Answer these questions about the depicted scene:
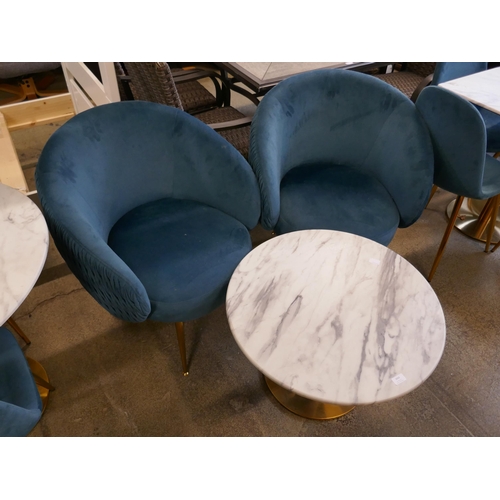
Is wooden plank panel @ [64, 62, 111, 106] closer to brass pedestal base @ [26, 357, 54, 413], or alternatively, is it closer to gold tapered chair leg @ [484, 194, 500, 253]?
brass pedestal base @ [26, 357, 54, 413]

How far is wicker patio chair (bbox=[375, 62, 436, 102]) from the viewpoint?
2.43m

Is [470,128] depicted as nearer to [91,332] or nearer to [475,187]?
[475,187]

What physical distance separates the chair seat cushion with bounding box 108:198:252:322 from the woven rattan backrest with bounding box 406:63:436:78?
1.80 m

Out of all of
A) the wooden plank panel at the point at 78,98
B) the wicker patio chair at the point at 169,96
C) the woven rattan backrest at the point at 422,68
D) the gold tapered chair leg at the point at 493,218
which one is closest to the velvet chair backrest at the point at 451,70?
the woven rattan backrest at the point at 422,68

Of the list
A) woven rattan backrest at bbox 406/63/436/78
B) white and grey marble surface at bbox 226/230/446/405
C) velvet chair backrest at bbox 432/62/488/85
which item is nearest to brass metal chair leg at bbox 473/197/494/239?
velvet chair backrest at bbox 432/62/488/85

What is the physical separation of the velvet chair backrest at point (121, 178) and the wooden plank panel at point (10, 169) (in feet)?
2.77

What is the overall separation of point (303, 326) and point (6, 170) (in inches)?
67.3

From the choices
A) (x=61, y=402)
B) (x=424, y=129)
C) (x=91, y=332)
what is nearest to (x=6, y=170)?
(x=91, y=332)

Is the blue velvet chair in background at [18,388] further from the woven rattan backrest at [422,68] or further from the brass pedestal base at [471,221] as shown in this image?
the woven rattan backrest at [422,68]

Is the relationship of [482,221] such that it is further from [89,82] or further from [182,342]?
[89,82]

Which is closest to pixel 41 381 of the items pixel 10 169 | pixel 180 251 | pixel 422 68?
pixel 180 251

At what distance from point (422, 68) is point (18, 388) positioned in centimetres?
267

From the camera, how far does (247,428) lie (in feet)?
4.77

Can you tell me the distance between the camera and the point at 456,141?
1616mm
